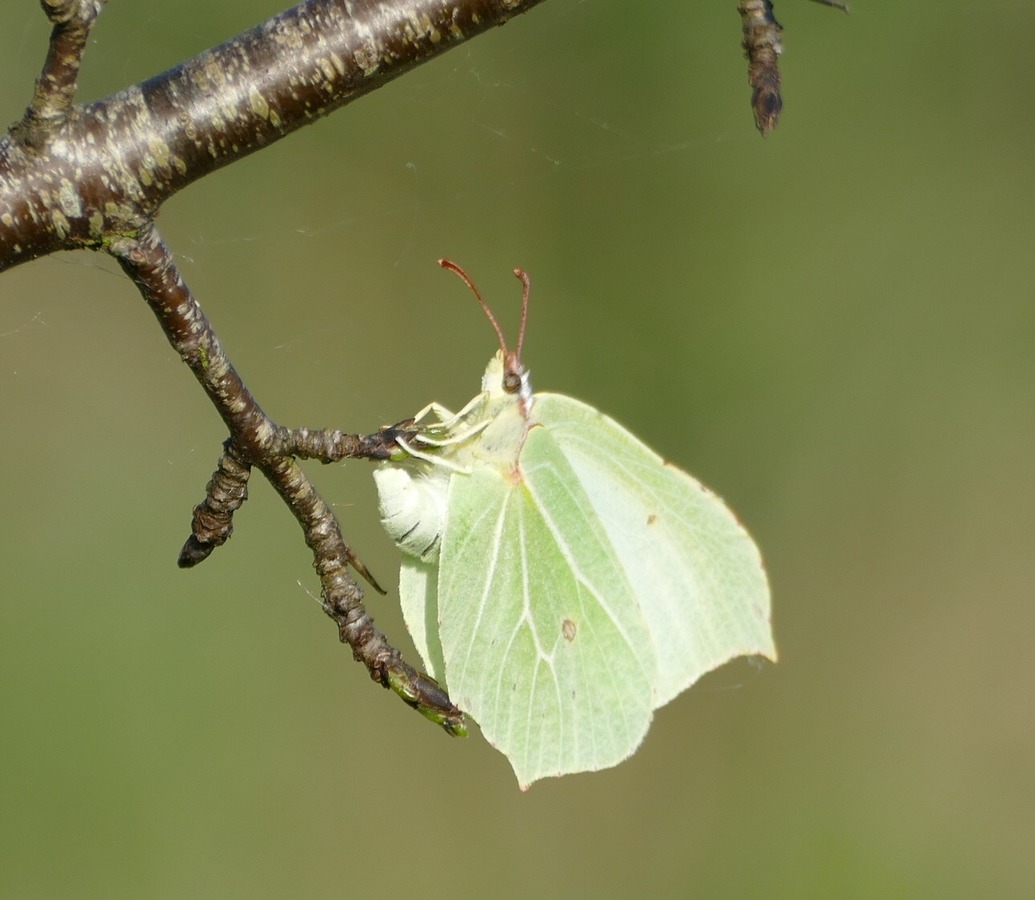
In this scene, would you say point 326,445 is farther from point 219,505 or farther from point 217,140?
point 217,140

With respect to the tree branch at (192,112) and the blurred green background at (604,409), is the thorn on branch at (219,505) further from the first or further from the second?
the blurred green background at (604,409)

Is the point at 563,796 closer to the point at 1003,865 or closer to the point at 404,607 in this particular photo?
the point at 1003,865

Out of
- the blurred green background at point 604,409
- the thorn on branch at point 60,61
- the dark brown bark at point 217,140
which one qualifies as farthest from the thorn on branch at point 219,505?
the blurred green background at point 604,409

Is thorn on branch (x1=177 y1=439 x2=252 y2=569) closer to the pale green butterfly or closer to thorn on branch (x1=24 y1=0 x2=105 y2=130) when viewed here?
Answer: the pale green butterfly

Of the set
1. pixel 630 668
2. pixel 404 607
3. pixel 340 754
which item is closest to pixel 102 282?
pixel 340 754

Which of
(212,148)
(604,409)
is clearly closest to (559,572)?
(212,148)

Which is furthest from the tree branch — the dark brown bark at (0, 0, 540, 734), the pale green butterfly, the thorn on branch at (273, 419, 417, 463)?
the pale green butterfly
